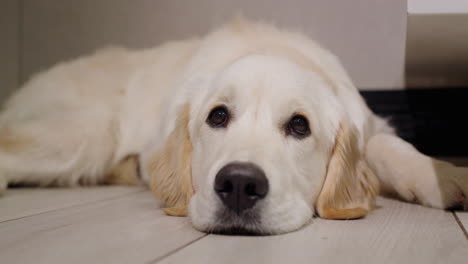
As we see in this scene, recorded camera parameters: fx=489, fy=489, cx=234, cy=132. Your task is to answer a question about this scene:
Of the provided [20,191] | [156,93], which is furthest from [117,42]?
[20,191]

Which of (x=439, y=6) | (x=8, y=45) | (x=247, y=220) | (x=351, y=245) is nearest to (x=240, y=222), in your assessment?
(x=247, y=220)

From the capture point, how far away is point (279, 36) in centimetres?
248

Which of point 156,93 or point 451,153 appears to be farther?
point 451,153

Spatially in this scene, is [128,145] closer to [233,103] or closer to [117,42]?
[233,103]

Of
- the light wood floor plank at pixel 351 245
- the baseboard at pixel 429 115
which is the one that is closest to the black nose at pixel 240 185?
the light wood floor plank at pixel 351 245

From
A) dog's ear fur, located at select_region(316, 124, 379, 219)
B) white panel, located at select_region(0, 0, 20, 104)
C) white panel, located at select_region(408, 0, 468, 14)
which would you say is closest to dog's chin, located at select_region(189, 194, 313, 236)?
dog's ear fur, located at select_region(316, 124, 379, 219)

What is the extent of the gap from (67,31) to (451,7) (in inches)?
126

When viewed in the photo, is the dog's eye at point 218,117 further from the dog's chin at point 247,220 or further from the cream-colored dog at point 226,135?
the dog's chin at point 247,220

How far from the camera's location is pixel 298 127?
1.77 m

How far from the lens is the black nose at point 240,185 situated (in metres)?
1.41

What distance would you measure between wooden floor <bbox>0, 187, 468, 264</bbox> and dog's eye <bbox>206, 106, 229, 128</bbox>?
0.37 meters

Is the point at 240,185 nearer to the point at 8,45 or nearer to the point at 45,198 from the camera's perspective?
the point at 45,198

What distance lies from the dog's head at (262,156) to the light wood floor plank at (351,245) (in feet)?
0.27

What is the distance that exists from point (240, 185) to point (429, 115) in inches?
103
